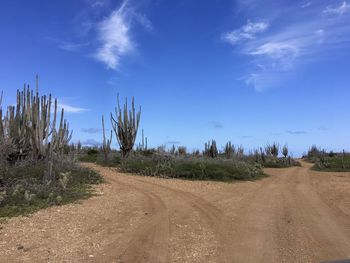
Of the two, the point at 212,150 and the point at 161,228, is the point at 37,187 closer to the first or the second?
the point at 161,228

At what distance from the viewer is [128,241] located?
26.3 ft

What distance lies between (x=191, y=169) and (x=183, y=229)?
11688mm

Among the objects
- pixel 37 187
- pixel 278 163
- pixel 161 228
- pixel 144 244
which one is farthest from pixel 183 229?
pixel 278 163

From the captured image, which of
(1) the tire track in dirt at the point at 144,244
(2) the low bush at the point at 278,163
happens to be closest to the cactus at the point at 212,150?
(2) the low bush at the point at 278,163

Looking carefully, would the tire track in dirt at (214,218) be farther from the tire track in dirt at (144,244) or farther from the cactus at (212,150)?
the cactus at (212,150)

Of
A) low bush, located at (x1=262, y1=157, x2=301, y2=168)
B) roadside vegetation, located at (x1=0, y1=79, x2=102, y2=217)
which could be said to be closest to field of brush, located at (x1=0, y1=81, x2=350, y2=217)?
roadside vegetation, located at (x1=0, y1=79, x2=102, y2=217)

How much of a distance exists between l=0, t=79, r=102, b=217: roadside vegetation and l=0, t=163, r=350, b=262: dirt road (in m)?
0.82

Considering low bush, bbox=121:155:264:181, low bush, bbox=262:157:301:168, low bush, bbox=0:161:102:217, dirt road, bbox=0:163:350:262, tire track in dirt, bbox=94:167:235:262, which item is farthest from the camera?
low bush, bbox=262:157:301:168

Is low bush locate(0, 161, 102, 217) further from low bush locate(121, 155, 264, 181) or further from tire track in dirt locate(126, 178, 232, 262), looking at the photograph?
low bush locate(121, 155, 264, 181)

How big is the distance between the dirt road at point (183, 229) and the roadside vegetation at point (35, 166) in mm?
821

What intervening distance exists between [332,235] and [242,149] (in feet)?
113

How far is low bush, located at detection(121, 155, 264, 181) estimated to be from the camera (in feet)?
66.1

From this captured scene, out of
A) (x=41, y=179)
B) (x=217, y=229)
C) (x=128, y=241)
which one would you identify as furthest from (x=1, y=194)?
(x=217, y=229)

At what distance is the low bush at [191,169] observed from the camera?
66.1ft
